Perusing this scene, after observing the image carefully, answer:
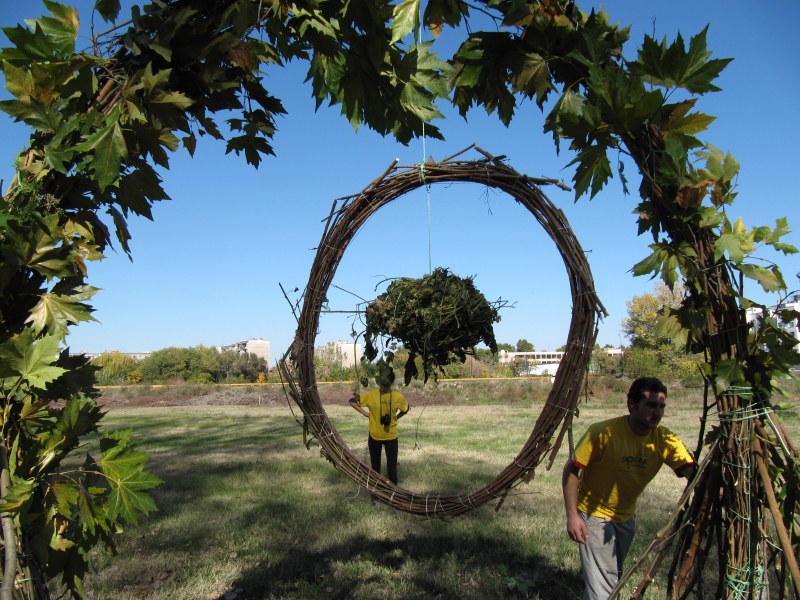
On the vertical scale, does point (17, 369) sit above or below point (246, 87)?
below

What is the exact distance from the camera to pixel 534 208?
8.70 ft

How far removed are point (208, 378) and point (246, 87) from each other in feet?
137

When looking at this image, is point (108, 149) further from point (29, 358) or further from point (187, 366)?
point (187, 366)

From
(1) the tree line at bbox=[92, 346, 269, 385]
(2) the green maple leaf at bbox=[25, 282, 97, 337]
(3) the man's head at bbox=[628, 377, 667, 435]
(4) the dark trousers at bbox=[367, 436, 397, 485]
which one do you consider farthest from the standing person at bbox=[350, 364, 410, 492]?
(1) the tree line at bbox=[92, 346, 269, 385]

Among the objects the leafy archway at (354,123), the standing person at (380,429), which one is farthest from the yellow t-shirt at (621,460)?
the standing person at (380,429)

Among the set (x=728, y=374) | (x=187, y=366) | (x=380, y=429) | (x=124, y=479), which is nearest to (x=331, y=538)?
(x=380, y=429)

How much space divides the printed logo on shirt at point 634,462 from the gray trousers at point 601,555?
1.10ft

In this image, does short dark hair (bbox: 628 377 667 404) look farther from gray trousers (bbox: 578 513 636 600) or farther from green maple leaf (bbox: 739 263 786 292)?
green maple leaf (bbox: 739 263 786 292)

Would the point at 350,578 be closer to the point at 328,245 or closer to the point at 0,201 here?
the point at 328,245

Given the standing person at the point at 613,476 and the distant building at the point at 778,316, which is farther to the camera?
the standing person at the point at 613,476

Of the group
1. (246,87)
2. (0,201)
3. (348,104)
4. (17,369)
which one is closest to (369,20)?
(348,104)

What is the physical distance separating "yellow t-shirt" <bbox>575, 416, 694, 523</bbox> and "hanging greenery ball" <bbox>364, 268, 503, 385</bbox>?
0.87 meters

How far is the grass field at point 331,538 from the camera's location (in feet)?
13.6

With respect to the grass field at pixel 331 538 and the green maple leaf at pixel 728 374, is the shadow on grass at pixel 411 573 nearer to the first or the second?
the grass field at pixel 331 538
